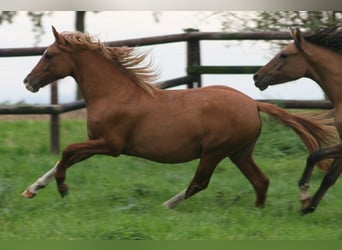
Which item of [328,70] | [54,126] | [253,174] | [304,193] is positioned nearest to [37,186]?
[253,174]

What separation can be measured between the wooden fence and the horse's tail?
2669mm

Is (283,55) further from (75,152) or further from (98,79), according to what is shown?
(75,152)

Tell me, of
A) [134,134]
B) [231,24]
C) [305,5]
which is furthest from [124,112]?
[231,24]

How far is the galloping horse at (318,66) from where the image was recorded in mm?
7836

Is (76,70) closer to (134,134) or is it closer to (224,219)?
(134,134)

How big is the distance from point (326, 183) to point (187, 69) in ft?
12.9

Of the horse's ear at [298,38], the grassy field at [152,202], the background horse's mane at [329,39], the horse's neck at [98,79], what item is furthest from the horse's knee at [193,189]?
the background horse's mane at [329,39]

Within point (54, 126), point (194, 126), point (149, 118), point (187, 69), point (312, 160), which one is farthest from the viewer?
point (187, 69)

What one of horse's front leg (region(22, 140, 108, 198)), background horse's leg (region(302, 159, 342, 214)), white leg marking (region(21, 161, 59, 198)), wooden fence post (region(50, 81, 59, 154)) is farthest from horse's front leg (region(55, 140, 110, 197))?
wooden fence post (region(50, 81, 59, 154))

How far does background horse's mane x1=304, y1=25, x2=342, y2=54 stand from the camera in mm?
8031

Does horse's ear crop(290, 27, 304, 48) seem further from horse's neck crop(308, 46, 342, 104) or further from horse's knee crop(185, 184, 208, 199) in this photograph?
horse's knee crop(185, 184, 208, 199)

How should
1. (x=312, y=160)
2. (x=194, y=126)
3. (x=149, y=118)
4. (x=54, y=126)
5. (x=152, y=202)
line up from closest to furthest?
(x=312, y=160) → (x=194, y=126) → (x=149, y=118) → (x=152, y=202) → (x=54, y=126)

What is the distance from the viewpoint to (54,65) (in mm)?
8195

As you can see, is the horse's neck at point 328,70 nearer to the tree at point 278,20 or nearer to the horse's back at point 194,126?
the horse's back at point 194,126
